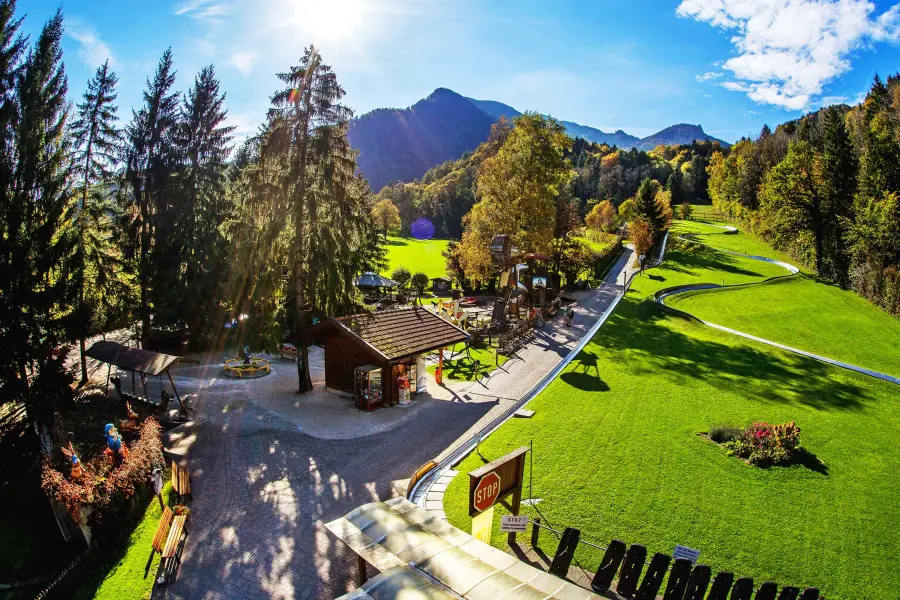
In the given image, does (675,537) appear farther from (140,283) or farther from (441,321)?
(140,283)

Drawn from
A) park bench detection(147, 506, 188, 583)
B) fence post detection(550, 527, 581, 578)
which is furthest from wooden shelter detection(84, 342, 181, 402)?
fence post detection(550, 527, 581, 578)

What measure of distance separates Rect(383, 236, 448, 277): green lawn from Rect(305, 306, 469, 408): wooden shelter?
98.2 ft

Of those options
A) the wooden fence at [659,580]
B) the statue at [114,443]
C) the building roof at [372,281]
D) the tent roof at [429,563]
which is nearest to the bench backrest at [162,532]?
the statue at [114,443]

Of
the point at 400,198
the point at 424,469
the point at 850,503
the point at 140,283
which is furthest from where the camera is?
the point at 400,198

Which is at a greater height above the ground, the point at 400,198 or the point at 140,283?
the point at 400,198

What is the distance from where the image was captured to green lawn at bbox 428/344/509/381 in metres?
24.3

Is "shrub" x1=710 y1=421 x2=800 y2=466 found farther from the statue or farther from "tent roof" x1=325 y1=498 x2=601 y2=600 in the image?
the statue

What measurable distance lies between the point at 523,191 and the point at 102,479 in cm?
3263

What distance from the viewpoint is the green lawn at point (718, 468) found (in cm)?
1043

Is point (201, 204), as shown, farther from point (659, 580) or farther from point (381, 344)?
point (659, 580)

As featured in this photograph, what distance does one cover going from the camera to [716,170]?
10794cm

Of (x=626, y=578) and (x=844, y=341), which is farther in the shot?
(x=844, y=341)

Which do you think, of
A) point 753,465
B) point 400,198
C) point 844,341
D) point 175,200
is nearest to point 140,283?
point 175,200

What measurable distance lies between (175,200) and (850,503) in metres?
29.8
